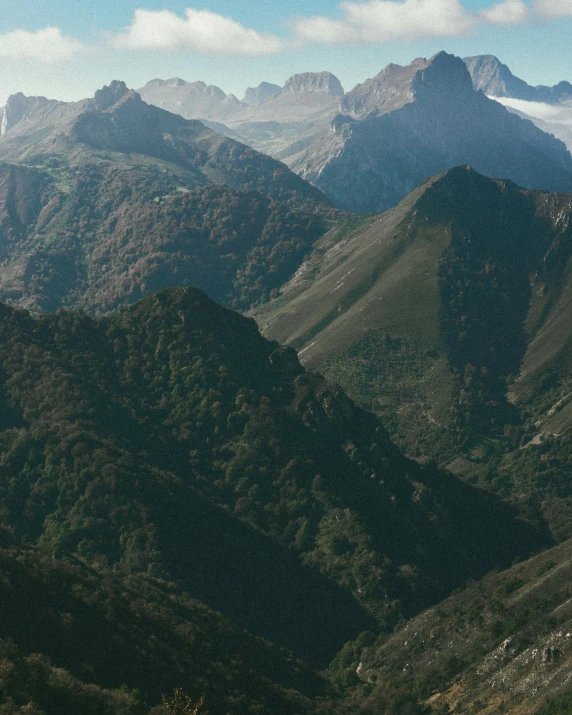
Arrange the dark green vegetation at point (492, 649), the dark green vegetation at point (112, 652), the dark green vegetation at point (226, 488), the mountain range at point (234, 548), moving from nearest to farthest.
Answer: the dark green vegetation at point (112, 652) → the mountain range at point (234, 548) → the dark green vegetation at point (492, 649) → the dark green vegetation at point (226, 488)

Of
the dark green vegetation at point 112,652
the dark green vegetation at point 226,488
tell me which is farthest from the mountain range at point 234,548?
the dark green vegetation at point 226,488

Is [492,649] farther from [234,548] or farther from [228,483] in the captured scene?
[228,483]

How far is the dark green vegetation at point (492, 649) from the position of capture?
3661 inches

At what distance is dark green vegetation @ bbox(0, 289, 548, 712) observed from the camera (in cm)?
14000

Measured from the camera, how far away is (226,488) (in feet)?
546

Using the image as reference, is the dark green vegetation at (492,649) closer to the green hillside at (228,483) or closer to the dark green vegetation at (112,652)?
the green hillside at (228,483)

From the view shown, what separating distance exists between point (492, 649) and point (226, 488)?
6851cm

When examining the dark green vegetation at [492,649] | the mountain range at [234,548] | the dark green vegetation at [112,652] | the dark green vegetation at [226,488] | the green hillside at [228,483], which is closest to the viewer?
the dark green vegetation at [112,652]

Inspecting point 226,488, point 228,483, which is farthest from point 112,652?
point 228,483

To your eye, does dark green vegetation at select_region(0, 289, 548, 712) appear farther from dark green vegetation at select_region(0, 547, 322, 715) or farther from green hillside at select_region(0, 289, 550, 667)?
dark green vegetation at select_region(0, 547, 322, 715)

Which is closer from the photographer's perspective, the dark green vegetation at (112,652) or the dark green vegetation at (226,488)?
the dark green vegetation at (112,652)

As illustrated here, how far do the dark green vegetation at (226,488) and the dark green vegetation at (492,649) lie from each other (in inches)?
434

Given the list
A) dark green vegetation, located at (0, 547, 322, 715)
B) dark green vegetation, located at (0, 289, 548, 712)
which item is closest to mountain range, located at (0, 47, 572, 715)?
dark green vegetation, located at (0, 547, 322, 715)

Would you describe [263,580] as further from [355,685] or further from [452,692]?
[452,692]
